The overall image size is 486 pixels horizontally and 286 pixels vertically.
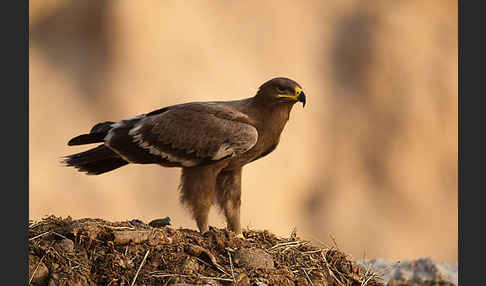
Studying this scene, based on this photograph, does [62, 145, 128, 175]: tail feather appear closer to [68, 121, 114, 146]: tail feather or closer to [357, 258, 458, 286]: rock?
[68, 121, 114, 146]: tail feather

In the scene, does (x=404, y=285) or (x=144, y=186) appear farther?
(x=144, y=186)

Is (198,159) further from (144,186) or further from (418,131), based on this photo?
(418,131)

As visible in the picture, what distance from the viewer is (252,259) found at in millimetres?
2994

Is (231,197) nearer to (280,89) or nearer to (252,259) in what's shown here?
(280,89)

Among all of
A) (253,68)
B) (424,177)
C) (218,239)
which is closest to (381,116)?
(424,177)

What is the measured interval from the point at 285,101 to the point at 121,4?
13.9 ft

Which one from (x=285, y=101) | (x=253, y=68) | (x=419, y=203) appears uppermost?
(x=253, y=68)

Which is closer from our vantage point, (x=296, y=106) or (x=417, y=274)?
(x=417, y=274)

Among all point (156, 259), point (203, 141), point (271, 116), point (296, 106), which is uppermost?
point (296, 106)

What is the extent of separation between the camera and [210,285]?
2729mm

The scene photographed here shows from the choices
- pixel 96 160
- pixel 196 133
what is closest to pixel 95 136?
pixel 96 160

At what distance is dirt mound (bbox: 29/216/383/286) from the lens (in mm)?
2748

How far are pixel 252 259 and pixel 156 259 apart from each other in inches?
20.2

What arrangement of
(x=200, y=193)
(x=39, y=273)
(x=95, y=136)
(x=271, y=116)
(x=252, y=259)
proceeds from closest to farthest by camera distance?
(x=39, y=273) < (x=252, y=259) < (x=200, y=193) < (x=271, y=116) < (x=95, y=136)
